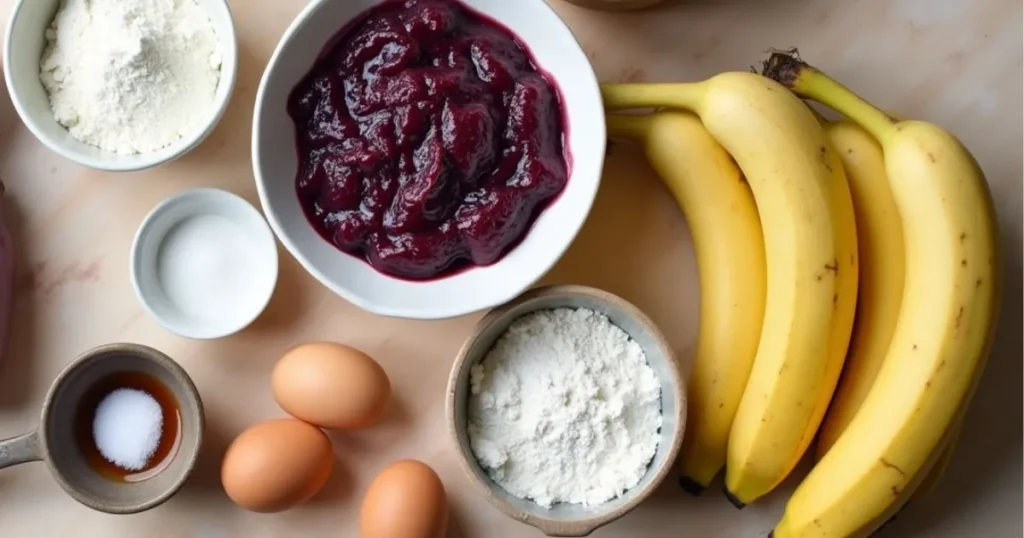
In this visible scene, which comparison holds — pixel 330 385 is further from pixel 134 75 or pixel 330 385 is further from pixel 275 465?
pixel 134 75

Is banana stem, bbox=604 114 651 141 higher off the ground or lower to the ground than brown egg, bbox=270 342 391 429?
higher

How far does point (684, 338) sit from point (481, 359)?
0.34m

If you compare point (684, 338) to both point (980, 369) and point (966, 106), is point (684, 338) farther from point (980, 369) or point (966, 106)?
point (966, 106)

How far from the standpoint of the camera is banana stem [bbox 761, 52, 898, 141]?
48.4 inches

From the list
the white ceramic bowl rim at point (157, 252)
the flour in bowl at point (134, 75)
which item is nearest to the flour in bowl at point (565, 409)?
the white ceramic bowl rim at point (157, 252)

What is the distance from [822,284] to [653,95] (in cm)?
36

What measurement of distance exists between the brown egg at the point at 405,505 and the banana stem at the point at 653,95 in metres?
0.62

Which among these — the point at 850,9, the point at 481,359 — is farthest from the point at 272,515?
the point at 850,9

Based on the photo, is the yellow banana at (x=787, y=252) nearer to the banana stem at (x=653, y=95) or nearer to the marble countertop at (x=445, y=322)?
the banana stem at (x=653, y=95)

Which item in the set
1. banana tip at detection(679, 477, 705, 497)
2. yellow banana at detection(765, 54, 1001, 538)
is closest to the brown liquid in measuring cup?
banana tip at detection(679, 477, 705, 497)

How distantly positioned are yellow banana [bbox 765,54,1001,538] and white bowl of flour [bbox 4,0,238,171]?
987mm

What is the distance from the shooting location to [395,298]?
1.25 metres

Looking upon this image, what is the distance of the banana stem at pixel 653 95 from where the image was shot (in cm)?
126

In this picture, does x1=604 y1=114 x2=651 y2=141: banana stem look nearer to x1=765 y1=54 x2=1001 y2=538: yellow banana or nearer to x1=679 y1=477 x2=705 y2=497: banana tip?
x1=765 y1=54 x2=1001 y2=538: yellow banana
